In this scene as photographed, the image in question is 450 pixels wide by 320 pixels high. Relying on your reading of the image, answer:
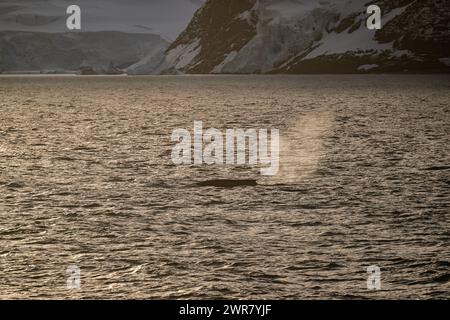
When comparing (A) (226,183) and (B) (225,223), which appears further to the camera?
(A) (226,183)

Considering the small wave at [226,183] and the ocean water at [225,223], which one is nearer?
the ocean water at [225,223]

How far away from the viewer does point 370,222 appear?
2450cm

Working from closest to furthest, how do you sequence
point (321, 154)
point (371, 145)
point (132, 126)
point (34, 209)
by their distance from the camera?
point (34, 209), point (321, 154), point (371, 145), point (132, 126)

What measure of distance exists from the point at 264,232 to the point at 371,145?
27.1m

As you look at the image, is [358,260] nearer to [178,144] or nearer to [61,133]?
[178,144]

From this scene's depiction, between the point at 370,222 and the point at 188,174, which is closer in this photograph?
the point at 370,222

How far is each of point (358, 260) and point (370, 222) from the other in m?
4.94

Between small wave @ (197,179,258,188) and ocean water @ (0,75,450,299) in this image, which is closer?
ocean water @ (0,75,450,299)

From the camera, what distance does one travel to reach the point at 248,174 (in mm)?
36500

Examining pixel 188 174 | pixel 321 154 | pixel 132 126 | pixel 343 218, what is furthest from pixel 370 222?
pixel 132 126

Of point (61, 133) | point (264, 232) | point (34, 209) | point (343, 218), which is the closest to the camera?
point (264, 232)
